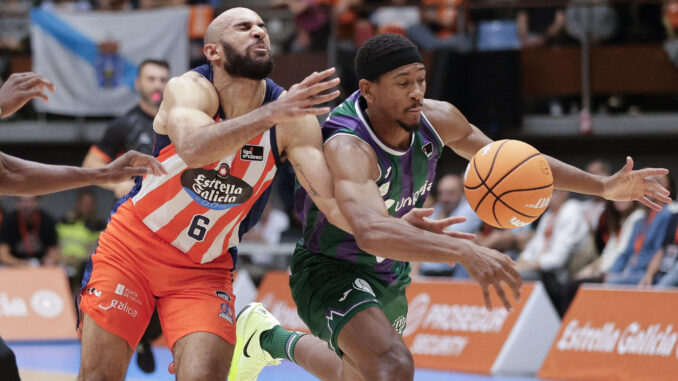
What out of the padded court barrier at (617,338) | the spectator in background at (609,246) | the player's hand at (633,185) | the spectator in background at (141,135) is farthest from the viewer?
the spectator in background at (609,246)

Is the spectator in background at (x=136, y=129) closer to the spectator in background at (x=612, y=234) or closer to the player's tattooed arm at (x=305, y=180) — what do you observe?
the player's tattooed arm at (x=305, y=180)

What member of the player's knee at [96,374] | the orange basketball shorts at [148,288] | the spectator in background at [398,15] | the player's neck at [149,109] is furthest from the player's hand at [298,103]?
the spectator in background at [398,15]

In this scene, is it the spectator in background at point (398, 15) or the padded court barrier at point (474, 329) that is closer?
the padded court barrier at point (474, 329)

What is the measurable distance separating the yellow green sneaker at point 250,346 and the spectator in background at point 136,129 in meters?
1.64

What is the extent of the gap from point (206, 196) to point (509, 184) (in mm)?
1491

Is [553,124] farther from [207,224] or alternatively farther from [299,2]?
[207,224]

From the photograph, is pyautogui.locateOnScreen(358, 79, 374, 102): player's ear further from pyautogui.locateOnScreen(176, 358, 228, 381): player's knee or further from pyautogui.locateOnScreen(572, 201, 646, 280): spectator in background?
pyautogui.locateOnScreen(572, 201, 646, 280): spectator in background

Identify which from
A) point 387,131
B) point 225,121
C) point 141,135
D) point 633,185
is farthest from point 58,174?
point 633,185

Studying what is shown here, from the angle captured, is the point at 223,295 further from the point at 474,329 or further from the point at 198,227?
the point at 474,329

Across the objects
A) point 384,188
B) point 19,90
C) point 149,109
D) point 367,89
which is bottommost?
point 149,109

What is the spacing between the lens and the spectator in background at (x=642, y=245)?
28.3 feet

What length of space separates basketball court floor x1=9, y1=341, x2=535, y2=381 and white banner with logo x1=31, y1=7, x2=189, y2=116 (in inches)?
161

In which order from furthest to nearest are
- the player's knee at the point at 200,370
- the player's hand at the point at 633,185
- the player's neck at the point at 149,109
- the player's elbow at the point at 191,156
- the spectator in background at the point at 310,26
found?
the spectator in background at the point at 310,26, the player's neck at the point at 149,109, the player's hand at the point at 633,185, the player's knee at the point at 200,370, the player's elbow at the point at 191,156

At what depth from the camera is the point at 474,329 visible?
8.85m
